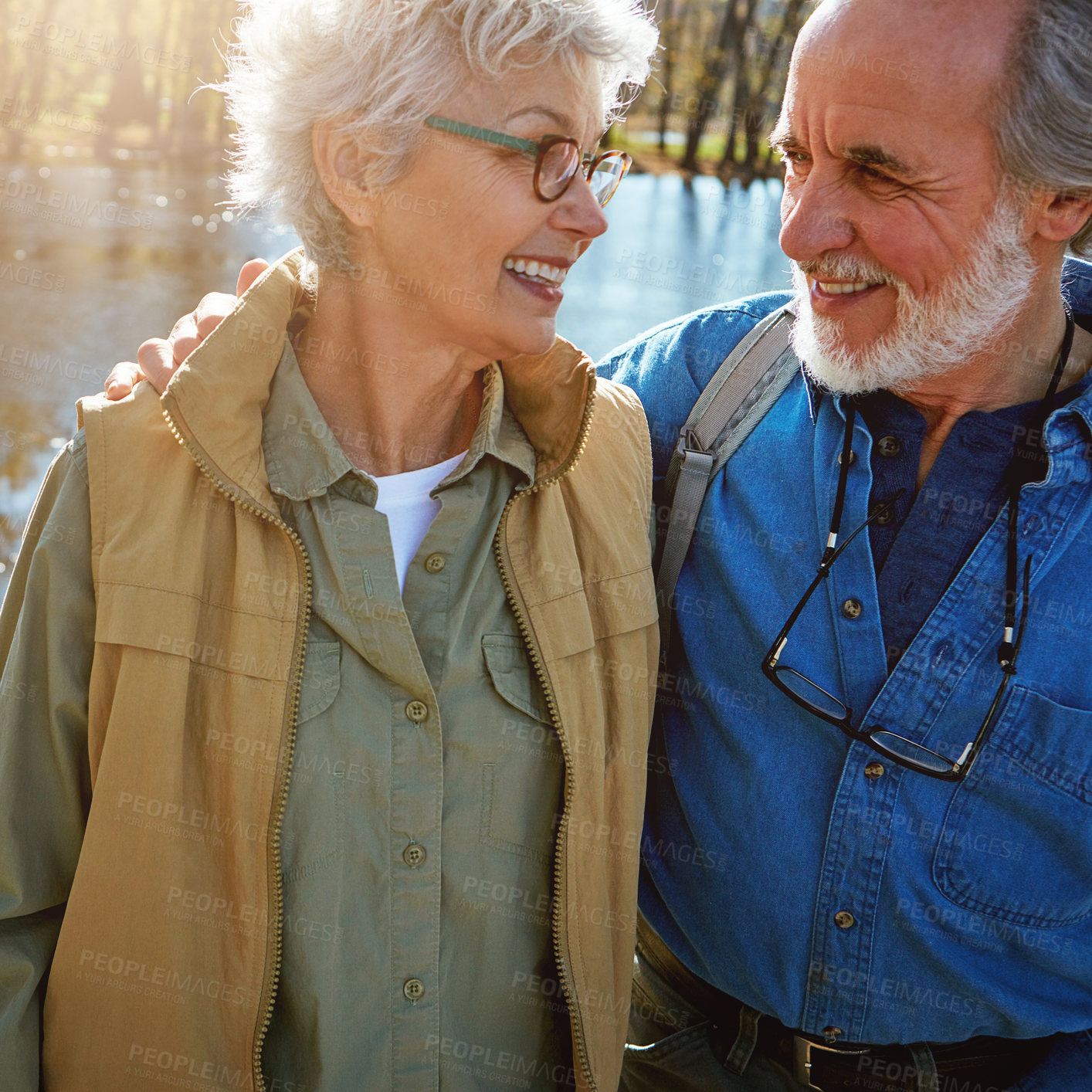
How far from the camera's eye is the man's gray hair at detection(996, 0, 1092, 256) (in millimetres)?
1632

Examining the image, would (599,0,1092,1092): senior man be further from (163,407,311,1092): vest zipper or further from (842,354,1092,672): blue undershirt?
(163,407,311,1092): vest zipper

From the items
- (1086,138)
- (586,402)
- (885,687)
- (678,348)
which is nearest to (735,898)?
(885,687)

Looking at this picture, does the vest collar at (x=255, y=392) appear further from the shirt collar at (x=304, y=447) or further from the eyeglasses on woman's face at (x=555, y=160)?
the eyeglasses on woman's face at (x=555, y=160)

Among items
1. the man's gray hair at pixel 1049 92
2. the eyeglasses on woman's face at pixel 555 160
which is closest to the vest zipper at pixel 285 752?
the eyeglasses on woman's face at pixel 555 160

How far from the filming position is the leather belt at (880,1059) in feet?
5.73

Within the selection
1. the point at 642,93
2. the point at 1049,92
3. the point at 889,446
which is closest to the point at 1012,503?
the point at 889,446

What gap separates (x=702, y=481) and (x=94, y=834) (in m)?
1.14

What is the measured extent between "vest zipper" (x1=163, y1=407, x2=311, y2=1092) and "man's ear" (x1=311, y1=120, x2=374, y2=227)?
0.48m

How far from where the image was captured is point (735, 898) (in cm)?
178

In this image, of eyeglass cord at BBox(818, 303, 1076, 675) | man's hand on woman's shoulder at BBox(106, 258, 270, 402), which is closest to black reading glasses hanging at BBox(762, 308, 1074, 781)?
eyeglass cord at BBox(818, 303, 1076, 675)

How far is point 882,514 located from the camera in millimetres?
1747

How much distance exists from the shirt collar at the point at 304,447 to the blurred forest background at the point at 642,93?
2403mm

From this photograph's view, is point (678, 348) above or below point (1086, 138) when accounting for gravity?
below

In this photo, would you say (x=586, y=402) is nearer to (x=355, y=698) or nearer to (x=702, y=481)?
(x=702, y=481)
